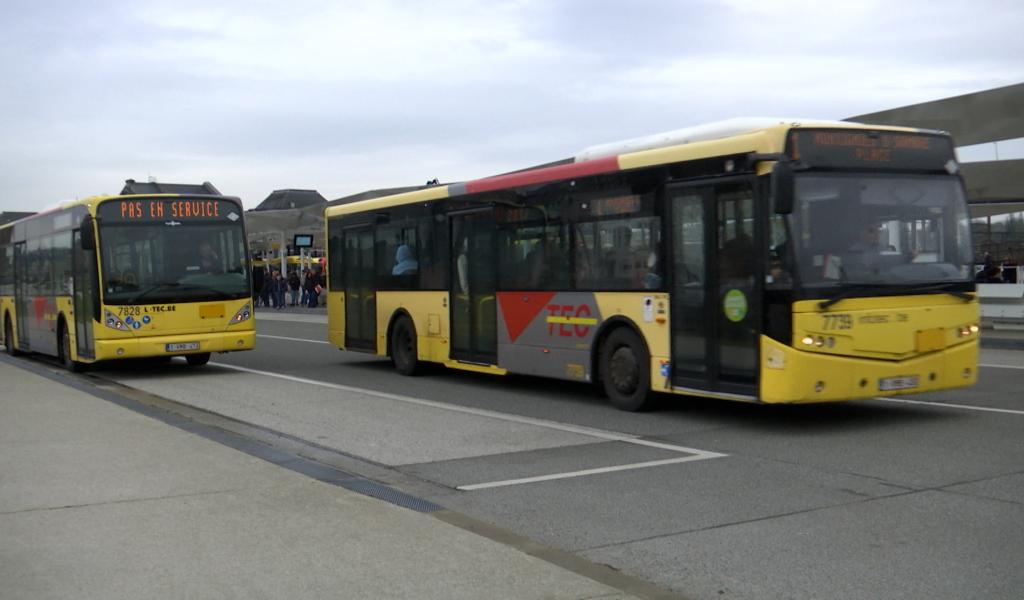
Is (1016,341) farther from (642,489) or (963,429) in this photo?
(642,489)

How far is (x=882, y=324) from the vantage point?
34.8 ft

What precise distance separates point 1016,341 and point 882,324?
12.1 metres

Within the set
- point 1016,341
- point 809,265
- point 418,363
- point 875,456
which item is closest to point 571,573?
point 875,456

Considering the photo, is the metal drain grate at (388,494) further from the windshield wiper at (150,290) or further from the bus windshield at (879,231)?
the windshield wiper at (150,290)

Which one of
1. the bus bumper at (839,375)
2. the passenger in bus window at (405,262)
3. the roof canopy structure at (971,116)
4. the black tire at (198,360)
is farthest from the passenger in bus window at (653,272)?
the roof canopy structure at (971,116)

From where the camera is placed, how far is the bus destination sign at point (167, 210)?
17.5 m

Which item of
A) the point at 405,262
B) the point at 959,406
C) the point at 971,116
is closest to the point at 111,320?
the point at 405,262

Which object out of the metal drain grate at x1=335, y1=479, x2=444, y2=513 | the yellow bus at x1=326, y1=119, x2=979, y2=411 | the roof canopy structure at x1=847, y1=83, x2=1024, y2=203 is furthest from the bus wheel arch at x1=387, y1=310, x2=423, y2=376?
the roof canopy structure at x1=847, y1=83, x2=1024, y2=203

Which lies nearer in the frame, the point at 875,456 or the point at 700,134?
the point at 875,456

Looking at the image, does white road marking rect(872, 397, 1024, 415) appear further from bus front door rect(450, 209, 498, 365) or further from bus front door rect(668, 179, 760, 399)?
bus front door rect(450, 209, 498, 365)

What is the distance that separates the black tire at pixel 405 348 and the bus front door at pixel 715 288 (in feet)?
20.5

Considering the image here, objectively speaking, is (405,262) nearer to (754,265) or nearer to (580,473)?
(754,265)

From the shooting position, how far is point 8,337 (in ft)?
82.3

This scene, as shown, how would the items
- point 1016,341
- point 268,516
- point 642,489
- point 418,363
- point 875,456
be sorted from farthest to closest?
point 1016,341
point 418,363
point 875,456
point 642,489
point 268,516
